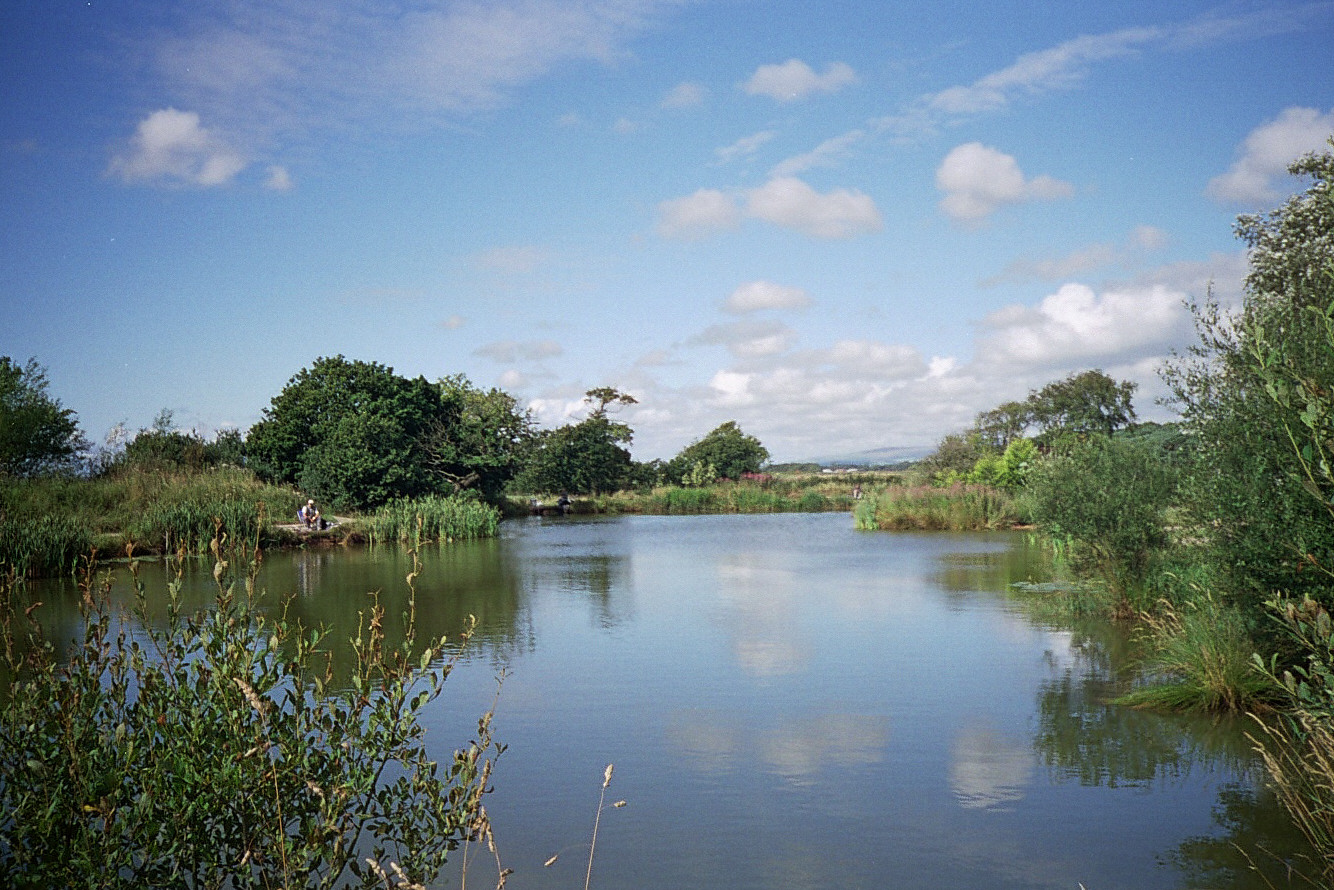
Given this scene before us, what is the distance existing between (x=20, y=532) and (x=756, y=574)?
13059 millimetres

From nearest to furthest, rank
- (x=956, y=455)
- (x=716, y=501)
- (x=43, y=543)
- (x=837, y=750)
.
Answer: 1. (x=837, y=750)
2. (x=43, y=543)
3. (x=956, y=455)
4. (x=716, y=501)

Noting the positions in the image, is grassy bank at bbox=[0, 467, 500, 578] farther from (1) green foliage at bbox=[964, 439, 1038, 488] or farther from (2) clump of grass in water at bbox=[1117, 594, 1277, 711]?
(1) green foliage at bbox=[964, 439, 1038, 488]

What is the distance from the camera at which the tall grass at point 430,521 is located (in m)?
28.4

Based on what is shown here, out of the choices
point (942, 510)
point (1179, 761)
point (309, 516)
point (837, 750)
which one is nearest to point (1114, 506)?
point (1179, 761)

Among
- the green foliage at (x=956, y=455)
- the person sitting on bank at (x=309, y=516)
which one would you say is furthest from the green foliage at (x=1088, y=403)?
the person sitting on bank at (x=309, y=516)

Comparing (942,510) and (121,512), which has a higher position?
(121,512)

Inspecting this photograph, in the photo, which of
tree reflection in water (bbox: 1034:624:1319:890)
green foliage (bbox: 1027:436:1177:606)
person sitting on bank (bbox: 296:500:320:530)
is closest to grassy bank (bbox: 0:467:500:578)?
person sitting on bank (bbox: 296:500:320:530)

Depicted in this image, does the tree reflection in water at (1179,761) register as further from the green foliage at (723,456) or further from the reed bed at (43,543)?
the green foliage at (723,456)

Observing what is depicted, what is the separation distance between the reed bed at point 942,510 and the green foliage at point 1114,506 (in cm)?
1917

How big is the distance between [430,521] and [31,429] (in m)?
11.4

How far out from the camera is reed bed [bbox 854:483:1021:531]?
3183cm

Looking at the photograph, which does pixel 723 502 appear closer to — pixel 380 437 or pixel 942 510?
pixel 942 510

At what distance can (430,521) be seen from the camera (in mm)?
29719

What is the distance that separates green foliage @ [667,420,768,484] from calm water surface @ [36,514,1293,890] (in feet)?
141
